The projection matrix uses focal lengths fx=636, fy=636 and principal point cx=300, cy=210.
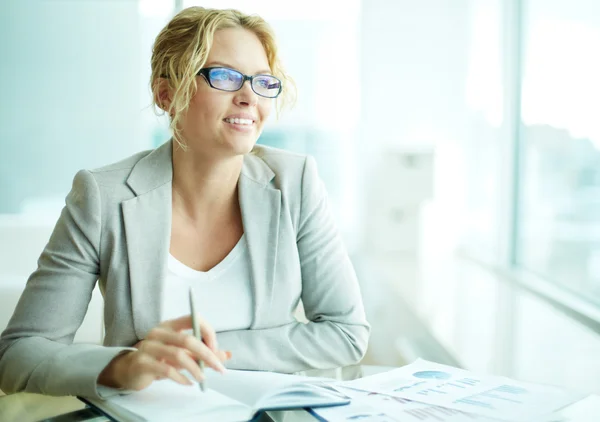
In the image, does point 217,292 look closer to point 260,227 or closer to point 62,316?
point 260,227

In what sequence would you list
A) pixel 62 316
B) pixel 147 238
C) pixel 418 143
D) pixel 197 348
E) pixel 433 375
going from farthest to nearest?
pixel 418 143
pixel 147 238
pixel 62 316
pixel 433 375
pixel 197 348

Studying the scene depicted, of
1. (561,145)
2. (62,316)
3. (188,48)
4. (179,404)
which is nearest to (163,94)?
(188,48)

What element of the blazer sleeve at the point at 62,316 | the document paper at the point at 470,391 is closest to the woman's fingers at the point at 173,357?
the blazer sleeve at the point at 62,316

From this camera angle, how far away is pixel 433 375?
1.10m

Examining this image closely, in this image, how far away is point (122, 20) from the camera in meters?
4.36

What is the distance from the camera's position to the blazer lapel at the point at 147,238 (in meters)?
1.39

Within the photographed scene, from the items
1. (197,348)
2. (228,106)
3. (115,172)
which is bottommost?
(197,348)

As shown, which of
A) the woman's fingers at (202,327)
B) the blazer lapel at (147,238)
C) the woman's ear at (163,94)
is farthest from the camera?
the woman's ear at (163,94)

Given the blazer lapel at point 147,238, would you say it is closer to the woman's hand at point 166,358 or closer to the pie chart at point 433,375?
the woman's hand at point 166,358

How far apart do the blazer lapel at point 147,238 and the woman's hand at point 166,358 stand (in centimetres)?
32

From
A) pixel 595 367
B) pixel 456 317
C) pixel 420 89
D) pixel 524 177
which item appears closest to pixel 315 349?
pixel 595 367

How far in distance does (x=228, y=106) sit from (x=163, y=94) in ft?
0.77

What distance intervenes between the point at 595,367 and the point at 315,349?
1894 mm

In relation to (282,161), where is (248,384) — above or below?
below
